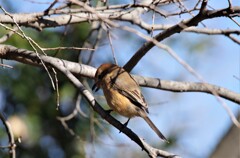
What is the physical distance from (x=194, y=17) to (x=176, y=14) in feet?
1.37

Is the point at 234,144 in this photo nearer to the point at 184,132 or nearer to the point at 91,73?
the point at 91,73

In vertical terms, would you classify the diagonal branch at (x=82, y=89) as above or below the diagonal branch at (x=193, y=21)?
below

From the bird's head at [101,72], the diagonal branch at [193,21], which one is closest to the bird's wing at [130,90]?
A: the bird's head at [101,72]

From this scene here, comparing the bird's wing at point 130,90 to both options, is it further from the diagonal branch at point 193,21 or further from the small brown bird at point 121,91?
the diagonal branch at point 193,21

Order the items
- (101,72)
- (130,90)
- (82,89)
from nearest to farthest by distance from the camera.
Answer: (82,89) < (101,72) < (130,90)

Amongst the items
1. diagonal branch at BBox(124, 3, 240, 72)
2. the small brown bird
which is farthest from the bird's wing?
diagonal branch at BBox(124, 3, 240, 72)

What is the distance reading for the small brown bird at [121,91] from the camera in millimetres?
4609

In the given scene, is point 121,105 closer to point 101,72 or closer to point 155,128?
point 101,72

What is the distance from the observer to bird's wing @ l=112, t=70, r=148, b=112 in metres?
4.62

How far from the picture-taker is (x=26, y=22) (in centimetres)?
416

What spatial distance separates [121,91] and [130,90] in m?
0.11

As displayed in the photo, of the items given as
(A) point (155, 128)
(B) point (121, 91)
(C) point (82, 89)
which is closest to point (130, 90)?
(B) point (121, 91)

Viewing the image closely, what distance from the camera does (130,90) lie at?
186 inches

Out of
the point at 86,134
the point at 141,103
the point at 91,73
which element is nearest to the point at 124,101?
the point at 141,103
